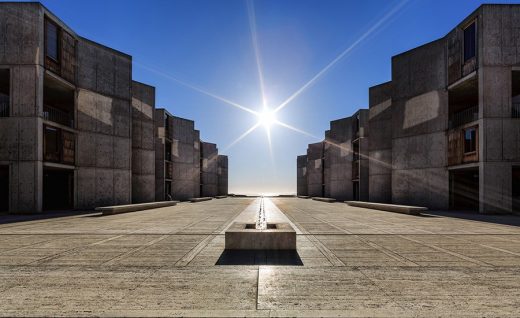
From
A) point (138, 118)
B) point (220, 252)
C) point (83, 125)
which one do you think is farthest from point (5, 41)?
point (220, 252)

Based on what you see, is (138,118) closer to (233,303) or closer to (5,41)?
(5,41)

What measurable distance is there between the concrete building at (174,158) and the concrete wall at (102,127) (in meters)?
9.81

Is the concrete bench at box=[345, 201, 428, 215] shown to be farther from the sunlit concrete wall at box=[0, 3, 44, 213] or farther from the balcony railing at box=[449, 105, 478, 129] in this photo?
the sunlit concrete wall at box=[0, 3, 44, 213]

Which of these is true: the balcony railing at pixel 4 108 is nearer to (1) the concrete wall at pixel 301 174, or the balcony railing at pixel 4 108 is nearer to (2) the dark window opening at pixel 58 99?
(2) the dark window opening at pixel 58 99

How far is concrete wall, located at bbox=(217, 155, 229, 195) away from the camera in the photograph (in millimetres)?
66488

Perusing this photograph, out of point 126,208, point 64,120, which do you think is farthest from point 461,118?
point 64,120

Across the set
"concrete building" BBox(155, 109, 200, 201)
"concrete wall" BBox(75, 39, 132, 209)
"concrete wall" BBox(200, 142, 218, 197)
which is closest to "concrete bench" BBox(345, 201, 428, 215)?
"concrete wall" BBox(75, 39, 132, 209)

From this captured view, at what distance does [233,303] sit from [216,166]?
2274 inches

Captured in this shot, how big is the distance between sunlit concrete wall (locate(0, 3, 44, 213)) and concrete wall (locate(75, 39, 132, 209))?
3.94 meters

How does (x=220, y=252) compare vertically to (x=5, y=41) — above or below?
below

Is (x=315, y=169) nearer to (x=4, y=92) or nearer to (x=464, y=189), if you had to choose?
(x=464, y=189)

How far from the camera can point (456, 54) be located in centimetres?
2189

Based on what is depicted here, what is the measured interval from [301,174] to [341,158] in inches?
1017

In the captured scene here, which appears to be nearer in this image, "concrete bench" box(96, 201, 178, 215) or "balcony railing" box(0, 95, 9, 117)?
"concrete bench" box(96, 201, 178, 215)
